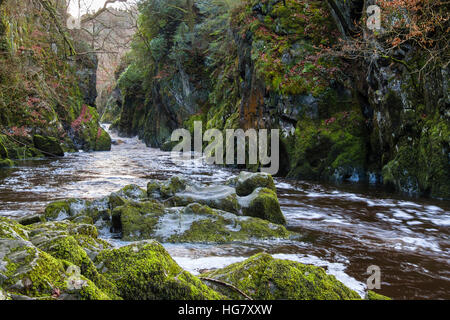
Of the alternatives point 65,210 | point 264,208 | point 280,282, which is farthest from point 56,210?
point 280,282

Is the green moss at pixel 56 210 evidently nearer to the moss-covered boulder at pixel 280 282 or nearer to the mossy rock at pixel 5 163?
the moss-covered boulder at pixel 280 282

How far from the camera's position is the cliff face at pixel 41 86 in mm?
8960

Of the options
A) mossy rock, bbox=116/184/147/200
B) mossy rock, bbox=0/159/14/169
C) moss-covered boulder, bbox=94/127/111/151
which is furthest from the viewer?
moss-covered boulder, bbox=94/127/111/151

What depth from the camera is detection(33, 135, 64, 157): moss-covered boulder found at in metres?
17.1

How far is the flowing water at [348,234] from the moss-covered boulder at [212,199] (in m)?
1.15

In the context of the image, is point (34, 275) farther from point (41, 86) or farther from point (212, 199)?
point (41, 86)

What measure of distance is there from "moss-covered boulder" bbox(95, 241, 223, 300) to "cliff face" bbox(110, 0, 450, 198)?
7.65 meters

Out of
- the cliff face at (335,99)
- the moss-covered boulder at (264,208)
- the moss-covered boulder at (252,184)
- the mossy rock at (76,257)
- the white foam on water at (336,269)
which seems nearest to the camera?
the mossy rock at (76,257)

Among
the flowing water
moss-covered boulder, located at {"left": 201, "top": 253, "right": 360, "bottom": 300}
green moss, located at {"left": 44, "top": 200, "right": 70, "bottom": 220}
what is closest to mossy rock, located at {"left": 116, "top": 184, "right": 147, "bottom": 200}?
green moss, located at {"left": 44, "top": 200, "right": 70, "bottom": 220}

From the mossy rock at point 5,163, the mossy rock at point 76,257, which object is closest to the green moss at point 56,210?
the mossy rock at point 76,257

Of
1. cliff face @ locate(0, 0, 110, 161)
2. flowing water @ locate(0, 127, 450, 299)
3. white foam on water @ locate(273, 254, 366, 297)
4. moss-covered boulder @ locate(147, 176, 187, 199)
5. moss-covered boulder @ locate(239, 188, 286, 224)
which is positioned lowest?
white foam on water @ locate(273, 254, 366, 297)

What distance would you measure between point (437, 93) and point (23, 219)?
910 centimetres

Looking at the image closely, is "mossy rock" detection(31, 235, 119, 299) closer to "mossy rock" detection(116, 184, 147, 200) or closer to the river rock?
the river rock

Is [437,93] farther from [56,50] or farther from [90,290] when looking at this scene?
[56,50]
